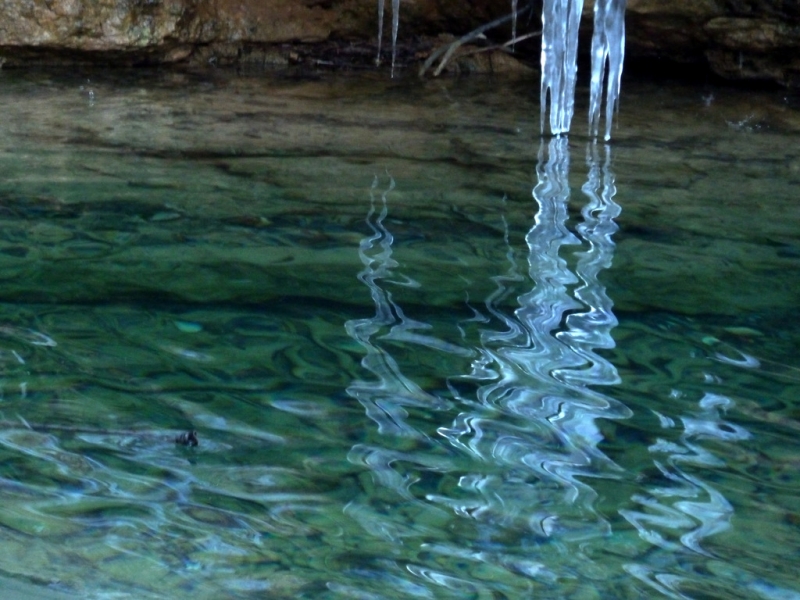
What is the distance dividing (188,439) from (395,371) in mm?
472

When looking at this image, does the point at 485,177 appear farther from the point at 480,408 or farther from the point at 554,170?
the point at 480,408

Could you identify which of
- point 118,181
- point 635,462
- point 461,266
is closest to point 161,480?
Result: point 635,462

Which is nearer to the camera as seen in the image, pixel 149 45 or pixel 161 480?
pixel 161 480

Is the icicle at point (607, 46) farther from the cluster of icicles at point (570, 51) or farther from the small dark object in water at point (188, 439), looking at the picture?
the small dark object in water at point (188, 439)

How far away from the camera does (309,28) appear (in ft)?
19.4

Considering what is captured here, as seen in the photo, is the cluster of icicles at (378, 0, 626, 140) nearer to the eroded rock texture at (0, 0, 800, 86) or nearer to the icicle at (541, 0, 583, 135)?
the icicle at (541, 0, 583, 135)

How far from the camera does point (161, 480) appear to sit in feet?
5.62

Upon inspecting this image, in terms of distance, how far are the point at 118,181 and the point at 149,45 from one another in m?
2.44

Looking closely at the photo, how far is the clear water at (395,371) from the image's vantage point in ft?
5.06

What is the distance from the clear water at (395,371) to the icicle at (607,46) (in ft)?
0.91

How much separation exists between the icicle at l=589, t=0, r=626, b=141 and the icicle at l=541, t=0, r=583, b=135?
0.09 metres

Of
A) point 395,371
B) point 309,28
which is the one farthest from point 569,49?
point 395,371

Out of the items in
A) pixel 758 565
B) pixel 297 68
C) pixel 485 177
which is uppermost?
pixel 297 68

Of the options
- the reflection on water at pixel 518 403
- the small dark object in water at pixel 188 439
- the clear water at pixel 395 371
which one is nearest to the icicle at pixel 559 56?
the clear water at pixel 395 371
